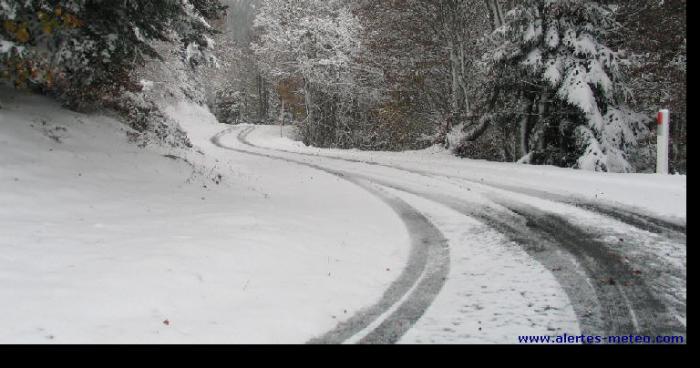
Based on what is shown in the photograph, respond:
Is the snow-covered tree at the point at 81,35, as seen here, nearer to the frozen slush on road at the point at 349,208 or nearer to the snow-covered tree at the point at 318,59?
the frozen slush on road at the point at 349,208

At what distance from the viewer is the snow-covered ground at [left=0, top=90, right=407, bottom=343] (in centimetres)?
503

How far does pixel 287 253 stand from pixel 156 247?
1695mm

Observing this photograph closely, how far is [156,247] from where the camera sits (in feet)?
22.9

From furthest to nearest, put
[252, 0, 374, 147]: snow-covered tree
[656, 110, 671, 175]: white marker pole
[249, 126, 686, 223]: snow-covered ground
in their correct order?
[252, 0, 374, 147]: snow-covered tree, [656, 110, 671, 175]: white marker pole, [249, 126, 686, 223]: snow-covered ground

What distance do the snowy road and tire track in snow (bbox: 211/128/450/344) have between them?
0.01 metres

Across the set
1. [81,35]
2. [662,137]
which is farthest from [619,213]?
[81,35]

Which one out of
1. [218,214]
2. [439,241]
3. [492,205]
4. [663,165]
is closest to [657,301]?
[439,241]

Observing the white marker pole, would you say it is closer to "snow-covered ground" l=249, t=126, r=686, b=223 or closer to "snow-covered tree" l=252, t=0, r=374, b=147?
"snow-covered ground" l=249, t=126, r=686, b=223

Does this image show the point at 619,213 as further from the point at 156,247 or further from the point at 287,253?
the point at 156,247

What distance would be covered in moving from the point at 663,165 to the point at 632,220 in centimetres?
468

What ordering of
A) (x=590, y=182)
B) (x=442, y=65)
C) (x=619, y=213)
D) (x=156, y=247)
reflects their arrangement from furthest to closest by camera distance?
(x=442, y=65) → (x=590, y=182) → (x=619, y=213) → (x=156, y=247)

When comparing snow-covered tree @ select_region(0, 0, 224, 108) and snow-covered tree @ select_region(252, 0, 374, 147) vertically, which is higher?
snow-covered tree @ select_region(252, 0, 374, 147)

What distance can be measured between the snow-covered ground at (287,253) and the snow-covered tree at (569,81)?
116 inches

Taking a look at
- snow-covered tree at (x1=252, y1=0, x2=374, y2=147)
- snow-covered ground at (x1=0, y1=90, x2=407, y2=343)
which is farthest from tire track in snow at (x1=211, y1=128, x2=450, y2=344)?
snow-covered tree at (x1=252, y1=0, x2=374, y2=147)
